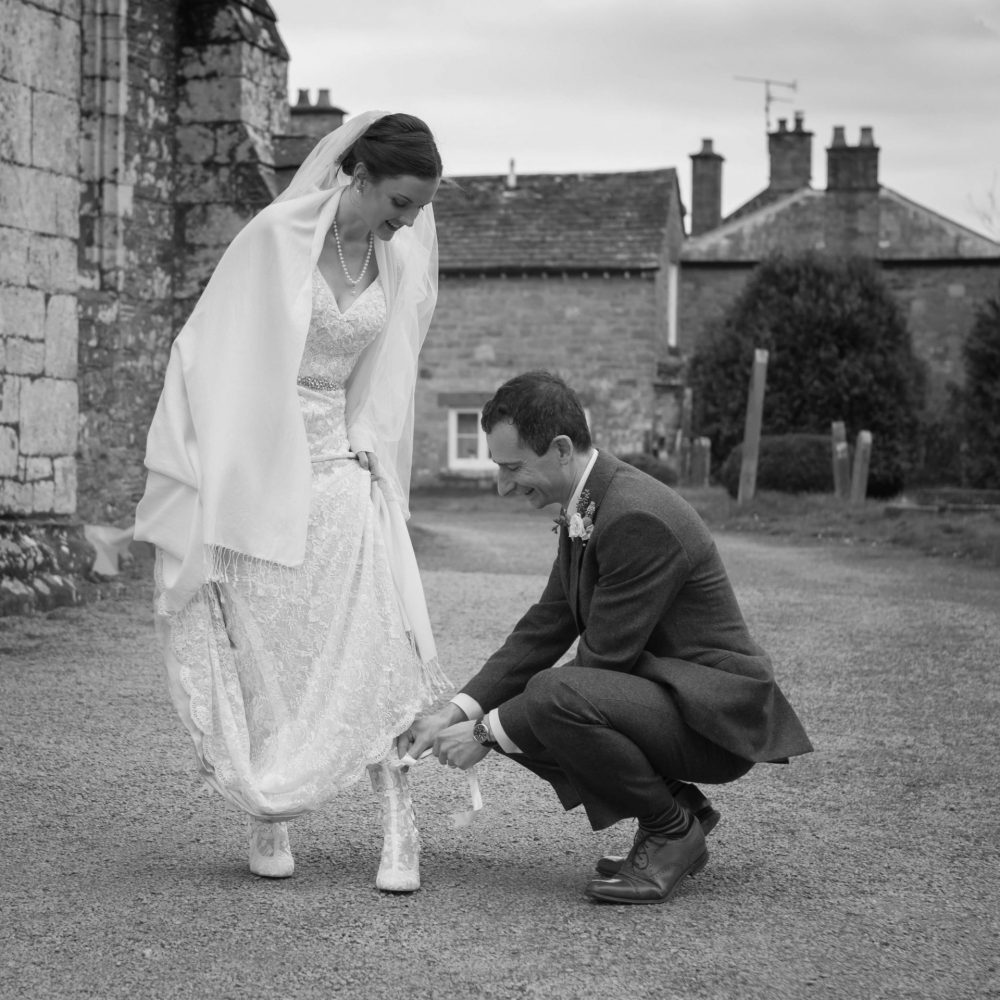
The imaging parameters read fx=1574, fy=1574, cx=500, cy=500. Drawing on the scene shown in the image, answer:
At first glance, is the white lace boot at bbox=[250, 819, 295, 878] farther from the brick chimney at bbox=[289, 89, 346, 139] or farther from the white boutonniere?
the brick chimney at bbox=[289, 89, 346, 139]

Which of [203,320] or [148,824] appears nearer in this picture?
[203,320]

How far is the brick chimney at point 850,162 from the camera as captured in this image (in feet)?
108

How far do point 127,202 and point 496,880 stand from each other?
8.72m

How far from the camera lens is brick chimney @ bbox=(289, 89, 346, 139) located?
28922 mm

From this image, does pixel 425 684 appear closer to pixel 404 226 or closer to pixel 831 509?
pixel 404 226

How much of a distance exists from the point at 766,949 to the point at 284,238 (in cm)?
213

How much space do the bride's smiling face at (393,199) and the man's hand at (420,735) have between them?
1318mm

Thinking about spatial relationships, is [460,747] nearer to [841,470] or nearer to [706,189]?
[841,470]

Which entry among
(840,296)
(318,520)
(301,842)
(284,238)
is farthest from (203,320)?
(840,296)

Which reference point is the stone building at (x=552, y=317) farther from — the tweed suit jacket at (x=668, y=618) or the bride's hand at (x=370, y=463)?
the tweed suit jacket at (x=668, y=618)

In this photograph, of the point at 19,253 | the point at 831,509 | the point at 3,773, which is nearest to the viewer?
the point at 3,773

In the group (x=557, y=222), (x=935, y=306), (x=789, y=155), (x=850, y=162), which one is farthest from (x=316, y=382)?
(x=789, y=155)

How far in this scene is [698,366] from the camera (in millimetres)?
29016

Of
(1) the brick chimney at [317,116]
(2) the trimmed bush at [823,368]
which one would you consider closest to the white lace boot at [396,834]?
(2) the trimmed bush at [823,368]
